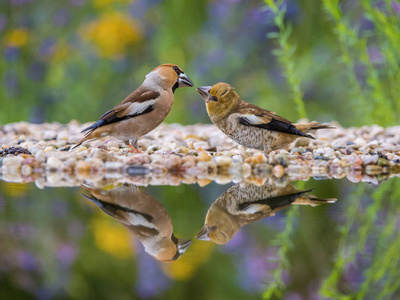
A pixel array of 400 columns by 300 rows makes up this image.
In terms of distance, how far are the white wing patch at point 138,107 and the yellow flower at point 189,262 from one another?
1.88 metres

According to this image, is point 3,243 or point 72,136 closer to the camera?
point 3,243

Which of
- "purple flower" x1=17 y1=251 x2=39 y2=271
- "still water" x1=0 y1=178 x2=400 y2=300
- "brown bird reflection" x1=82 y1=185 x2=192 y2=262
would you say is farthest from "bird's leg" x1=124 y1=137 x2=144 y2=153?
"purple flower" x1=17 y1=251 x2=39 y2=271

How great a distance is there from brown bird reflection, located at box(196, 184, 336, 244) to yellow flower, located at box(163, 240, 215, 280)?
0.20 ft

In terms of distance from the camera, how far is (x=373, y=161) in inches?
116

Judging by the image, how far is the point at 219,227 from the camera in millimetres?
1632

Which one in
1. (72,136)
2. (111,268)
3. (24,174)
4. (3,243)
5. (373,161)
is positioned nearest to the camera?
(111,268)

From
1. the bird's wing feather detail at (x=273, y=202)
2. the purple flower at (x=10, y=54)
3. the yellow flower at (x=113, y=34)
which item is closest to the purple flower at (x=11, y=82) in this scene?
the purple flower at (x=10, y=54)

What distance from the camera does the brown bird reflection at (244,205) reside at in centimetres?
161

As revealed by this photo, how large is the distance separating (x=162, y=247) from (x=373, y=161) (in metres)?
1.77

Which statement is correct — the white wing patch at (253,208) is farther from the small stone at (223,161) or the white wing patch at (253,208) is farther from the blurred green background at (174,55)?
the blurred green background at (174,55)

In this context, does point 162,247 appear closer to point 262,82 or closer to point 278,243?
point 278,243

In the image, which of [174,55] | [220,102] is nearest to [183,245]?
[220,102]

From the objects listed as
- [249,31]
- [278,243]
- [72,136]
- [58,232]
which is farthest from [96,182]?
[249,31]

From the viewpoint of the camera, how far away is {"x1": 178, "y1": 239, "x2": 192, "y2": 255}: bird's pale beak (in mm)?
1446
